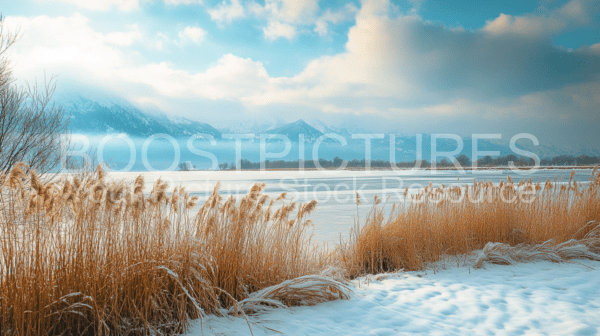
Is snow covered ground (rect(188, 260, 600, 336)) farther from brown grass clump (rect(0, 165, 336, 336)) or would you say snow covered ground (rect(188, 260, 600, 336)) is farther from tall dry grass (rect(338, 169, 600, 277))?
tall dry grass (rect(338, 169, 600, 277))

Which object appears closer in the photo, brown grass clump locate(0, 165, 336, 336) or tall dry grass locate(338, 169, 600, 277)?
brown grass clump locate(0, 165, 336, 336)

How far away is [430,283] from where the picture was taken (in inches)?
156

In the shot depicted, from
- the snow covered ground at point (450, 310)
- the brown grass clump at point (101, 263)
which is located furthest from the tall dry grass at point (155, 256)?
the snow covered ground at point (450, 310)

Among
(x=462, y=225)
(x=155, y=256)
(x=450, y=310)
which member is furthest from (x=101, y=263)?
(x=462, y=225)

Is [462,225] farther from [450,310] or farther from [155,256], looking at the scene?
[155,256]

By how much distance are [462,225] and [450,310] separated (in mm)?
2765

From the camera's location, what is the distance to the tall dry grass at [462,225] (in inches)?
191

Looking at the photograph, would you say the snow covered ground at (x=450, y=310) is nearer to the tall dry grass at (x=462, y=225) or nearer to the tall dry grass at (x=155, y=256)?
the tall dry grass at (x=155, y=256)

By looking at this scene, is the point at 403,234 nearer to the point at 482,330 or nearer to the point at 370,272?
the point at 370,272

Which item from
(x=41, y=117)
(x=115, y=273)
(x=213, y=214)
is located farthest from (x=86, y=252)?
(x=41, y=117)

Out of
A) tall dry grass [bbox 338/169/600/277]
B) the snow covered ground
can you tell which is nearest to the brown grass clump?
the snow covered ground

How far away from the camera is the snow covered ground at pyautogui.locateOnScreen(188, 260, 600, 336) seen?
8.64ft

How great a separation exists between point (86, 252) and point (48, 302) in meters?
0.38

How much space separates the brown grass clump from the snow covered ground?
0.36m
